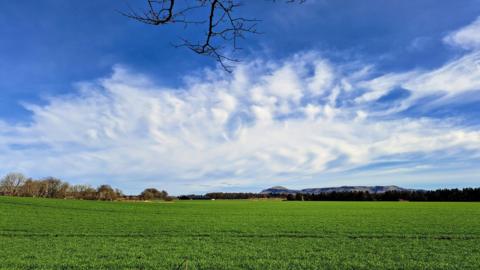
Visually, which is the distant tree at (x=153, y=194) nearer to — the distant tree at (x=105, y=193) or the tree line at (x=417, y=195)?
the distant tree at (x=105, y=193)

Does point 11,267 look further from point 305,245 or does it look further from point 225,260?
point 305,245

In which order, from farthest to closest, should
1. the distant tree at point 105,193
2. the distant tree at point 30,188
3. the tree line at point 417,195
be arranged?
the tree line at point 417,195 → the distant tree at point 30,188 → the distant tree at point 105,193

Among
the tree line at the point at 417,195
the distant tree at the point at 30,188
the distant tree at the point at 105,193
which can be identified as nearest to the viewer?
the distant tree at the point at 105,193

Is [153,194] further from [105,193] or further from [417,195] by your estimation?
[417,195]

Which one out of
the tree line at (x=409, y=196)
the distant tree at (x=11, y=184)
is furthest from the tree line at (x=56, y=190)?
the tree line at (x=409, y=196)

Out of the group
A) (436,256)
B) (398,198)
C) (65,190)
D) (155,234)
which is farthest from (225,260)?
(398,198)

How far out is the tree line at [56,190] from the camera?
110625 millimetres

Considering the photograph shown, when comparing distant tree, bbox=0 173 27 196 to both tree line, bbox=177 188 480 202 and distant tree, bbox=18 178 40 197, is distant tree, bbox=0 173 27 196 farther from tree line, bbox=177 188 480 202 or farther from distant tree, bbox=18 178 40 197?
tree line, bbox=177 188 480 202

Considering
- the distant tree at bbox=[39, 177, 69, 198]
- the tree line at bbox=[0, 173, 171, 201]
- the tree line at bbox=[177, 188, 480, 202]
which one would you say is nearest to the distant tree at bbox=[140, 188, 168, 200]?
the tree line at bbox=[0, 173, 171, 201]

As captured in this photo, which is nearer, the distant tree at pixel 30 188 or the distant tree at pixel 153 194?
the distant tree at pixel 30 188

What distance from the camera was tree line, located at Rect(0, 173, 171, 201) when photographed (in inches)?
4355

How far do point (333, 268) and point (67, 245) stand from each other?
13.3 metres

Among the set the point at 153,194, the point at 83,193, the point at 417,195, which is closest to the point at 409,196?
the point at 417,195

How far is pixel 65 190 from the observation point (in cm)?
11475
